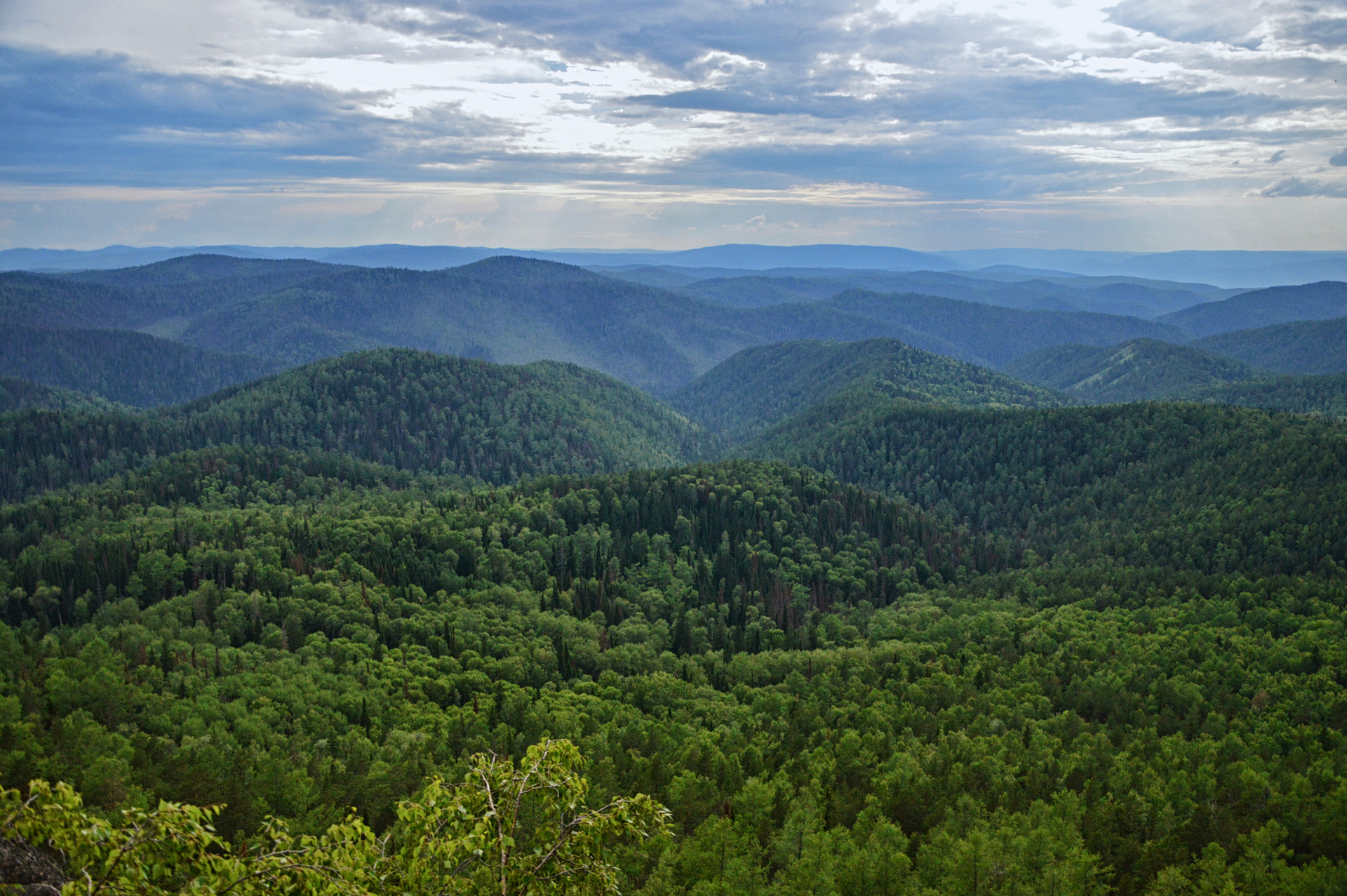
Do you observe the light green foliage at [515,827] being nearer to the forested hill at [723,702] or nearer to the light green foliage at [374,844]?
the light green foliage at [374,844]

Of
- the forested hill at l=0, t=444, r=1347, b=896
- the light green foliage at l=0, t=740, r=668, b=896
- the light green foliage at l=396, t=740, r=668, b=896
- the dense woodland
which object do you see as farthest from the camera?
the forested hill at l=0, t=444, r=1347, b=896

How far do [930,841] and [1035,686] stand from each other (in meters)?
54.7

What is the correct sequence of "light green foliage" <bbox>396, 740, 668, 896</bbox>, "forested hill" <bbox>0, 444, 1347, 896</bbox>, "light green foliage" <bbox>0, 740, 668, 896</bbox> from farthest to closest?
1. "forested hill" <bbox>0, 444, 1347, 896</bbox>
2. "light green foliage" <bbox>396, 740, 668, 896</bbox>
3. "light green foliage" <bbox>0, 740, 668, 896</bbox>

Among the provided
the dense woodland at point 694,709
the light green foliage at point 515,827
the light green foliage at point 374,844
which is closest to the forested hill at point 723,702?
the dense woodland at point 694,709

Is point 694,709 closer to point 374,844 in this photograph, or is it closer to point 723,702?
point 723,702

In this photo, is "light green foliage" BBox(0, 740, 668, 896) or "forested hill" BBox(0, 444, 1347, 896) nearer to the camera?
"light green foliage" BBox(0, 740, 668, 896)

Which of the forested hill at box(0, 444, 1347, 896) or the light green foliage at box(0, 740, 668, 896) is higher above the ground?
the light green foliage at box(0, 740, 668, 896)

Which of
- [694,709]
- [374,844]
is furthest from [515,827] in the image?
[694,709]

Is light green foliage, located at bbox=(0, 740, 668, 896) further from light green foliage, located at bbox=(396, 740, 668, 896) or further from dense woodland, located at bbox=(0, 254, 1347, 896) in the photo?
dense woodland, located at bbox=(0, 254, 1347, 896)

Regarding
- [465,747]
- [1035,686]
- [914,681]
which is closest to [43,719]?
[465,747]

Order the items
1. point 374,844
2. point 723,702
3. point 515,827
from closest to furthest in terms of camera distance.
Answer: point 374,844 → point 515,827 → point 723,702

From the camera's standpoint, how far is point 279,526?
189125mm

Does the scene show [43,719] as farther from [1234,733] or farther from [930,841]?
[1234,733]

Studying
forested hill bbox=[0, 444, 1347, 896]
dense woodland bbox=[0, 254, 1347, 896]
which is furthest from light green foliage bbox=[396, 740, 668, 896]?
forested hill bbox=[0, 444, 1347, 896]
